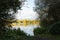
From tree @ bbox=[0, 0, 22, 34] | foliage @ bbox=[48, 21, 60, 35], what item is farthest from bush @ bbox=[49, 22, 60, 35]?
tree @ bbox=[0, 0, 22, 34]

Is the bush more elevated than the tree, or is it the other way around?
the tree

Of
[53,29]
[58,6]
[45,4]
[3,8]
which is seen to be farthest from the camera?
[45,4]

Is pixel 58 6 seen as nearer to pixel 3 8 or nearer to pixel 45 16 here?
pixel 45 16

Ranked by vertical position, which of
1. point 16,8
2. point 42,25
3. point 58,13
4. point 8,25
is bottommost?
point 42,25

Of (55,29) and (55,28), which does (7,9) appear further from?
(55,29)

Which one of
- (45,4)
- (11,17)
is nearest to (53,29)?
(45,4)

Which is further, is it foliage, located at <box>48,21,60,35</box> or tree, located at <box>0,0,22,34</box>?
foliage, located at <box>48,21,60,35</box>

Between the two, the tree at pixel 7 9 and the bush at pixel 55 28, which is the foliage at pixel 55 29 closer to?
the bush at pixel 55 28

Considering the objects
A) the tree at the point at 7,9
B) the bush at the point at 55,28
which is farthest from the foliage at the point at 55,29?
the tree at the point at 7,9

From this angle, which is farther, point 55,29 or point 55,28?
point 55,29

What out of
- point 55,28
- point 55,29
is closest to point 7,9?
point 55,28

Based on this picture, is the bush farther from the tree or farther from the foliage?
the tree

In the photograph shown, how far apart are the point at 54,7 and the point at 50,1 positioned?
847 mm

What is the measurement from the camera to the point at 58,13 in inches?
959
